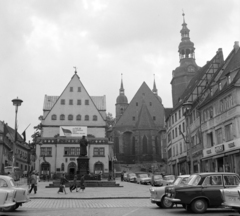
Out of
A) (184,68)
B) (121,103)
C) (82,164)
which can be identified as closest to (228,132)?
(82,164)

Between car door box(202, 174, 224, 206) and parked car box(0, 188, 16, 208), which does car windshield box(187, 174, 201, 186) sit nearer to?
car door box(202, 174, 224, 206)

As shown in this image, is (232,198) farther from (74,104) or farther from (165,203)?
(74,104)

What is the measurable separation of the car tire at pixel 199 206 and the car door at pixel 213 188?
A: 24cm

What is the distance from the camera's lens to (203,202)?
12578mm

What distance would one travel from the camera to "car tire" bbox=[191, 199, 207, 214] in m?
12.5

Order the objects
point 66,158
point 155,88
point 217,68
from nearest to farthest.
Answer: point 217,68, point 66,158, point 155,88

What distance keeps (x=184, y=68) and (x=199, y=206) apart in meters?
56.8

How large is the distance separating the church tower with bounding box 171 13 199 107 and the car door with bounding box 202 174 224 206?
53355mm

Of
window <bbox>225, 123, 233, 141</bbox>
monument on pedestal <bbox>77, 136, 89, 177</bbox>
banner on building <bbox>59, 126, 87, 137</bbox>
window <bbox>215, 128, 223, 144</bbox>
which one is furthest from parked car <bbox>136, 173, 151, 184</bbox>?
banner on building <bbox>59, 126, 87, 137</bbox>

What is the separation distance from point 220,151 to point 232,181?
19840 mm

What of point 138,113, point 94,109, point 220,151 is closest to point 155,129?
point 138,113

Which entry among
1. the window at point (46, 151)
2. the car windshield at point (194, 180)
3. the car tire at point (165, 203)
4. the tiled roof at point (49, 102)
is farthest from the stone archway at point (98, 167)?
the car windshield at point (194, 180)

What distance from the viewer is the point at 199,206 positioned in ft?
41.2

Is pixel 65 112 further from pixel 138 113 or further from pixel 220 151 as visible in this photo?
pixel 220 151
